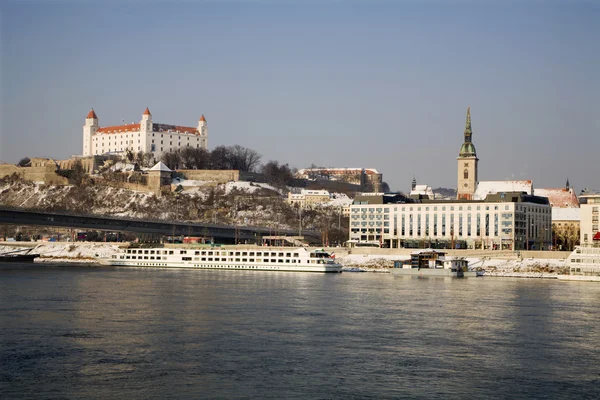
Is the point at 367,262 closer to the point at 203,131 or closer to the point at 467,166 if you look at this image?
the point at 467,166

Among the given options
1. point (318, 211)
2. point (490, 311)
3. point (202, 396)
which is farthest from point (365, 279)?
point (318, 211)

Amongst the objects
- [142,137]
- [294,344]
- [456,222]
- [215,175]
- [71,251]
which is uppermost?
[142,137]

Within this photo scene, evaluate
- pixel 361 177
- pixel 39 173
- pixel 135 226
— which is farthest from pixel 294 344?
pixel 361 177

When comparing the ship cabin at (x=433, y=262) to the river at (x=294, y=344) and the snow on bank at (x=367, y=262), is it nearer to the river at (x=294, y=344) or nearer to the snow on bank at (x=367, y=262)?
the snow on bank at (x=367, y=262)

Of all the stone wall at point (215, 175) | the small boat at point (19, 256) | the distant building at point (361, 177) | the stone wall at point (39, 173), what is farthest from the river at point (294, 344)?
A: the distant building at point (361, 177)

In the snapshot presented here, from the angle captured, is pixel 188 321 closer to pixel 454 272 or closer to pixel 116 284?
pixel 116 284

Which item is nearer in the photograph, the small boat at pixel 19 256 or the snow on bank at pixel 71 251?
the small boat at pixel 19 256
